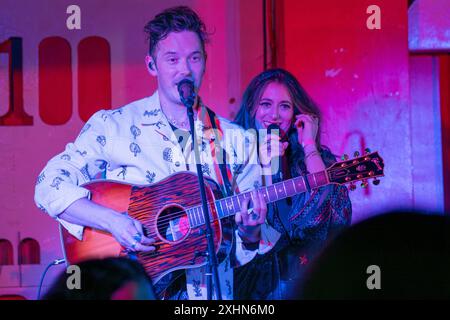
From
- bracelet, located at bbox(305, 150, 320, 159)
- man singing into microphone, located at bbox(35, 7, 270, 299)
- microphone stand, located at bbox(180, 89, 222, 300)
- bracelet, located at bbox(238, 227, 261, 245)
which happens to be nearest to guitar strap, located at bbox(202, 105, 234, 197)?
man singing into microphone, located at bbox(35, 7, 270, 299)

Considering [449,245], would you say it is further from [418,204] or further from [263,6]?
[263,6]

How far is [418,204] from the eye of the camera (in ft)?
12.1

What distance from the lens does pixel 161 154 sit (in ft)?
11.3

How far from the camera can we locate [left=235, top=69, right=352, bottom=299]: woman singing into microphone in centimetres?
351

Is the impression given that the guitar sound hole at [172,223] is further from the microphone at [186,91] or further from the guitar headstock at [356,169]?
the guitar headstock at [356,169]

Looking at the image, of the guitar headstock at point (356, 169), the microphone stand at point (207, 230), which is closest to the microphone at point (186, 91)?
the microphone stand at point (207, 230)

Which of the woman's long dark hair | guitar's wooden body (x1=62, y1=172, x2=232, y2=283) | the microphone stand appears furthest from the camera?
the woman's long dark hair

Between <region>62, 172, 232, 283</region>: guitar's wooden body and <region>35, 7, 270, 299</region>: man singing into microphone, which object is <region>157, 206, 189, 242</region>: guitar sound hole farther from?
<region>35, 7, 270, 299</region>: man singing into microphone

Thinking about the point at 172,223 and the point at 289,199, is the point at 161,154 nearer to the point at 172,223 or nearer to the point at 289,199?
the point at 172,223

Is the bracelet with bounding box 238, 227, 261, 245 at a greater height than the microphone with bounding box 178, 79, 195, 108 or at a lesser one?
lesser

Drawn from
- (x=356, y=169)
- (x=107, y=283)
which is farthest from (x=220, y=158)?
(x=107, y=283)

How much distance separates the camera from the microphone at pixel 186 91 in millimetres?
3359

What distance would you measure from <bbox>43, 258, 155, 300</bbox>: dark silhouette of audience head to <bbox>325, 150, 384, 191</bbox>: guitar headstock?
1082 millimetres
